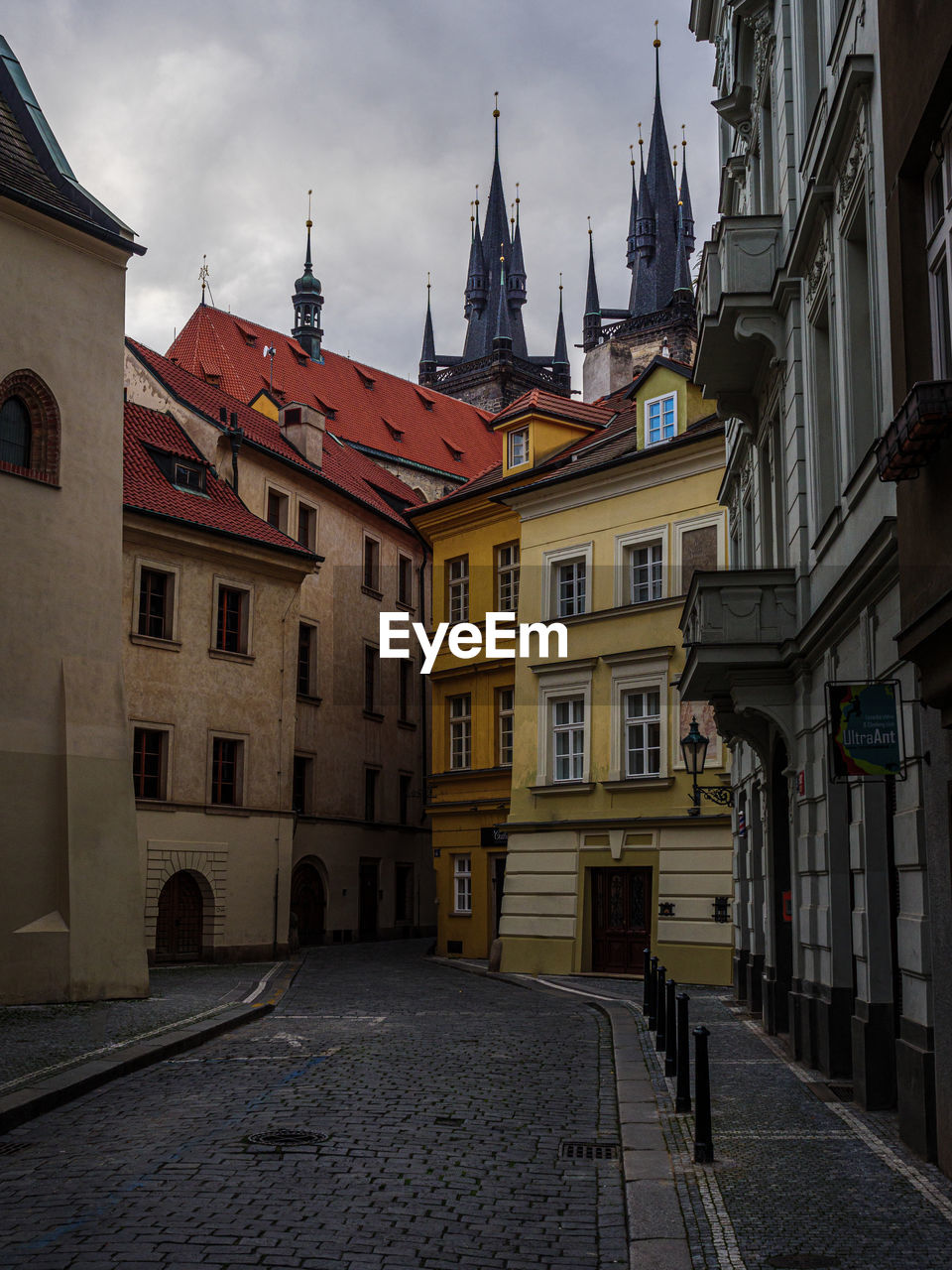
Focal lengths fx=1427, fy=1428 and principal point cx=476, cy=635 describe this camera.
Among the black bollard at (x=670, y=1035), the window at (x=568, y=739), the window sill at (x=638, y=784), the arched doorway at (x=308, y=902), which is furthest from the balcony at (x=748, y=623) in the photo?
the arched doorway at (x=308, y=902)

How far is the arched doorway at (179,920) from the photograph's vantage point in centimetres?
3125

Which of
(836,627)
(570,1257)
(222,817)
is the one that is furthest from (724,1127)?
(222,817)

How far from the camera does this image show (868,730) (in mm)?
9359

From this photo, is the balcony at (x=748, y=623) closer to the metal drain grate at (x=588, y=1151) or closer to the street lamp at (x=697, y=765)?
the metal drain grate at (x=588, y=1151)

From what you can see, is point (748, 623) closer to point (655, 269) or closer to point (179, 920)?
point (179, 920)

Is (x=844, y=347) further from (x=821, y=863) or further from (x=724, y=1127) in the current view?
(x=724, y=1127)

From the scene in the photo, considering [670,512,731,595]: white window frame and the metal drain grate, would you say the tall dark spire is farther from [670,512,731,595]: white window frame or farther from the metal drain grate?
the metal drain grate

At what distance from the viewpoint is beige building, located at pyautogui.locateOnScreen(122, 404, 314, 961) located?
3116cm

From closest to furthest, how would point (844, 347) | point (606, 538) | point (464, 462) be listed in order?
point (844, 347), point (606, 538), point (464, 462)

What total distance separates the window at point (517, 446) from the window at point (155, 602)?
8.40 m

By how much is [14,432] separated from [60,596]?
254 centimetres

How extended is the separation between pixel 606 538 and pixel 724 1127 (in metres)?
20.2

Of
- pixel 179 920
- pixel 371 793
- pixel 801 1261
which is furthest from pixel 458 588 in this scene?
pixel 801 1261

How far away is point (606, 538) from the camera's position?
2931 centimetres
